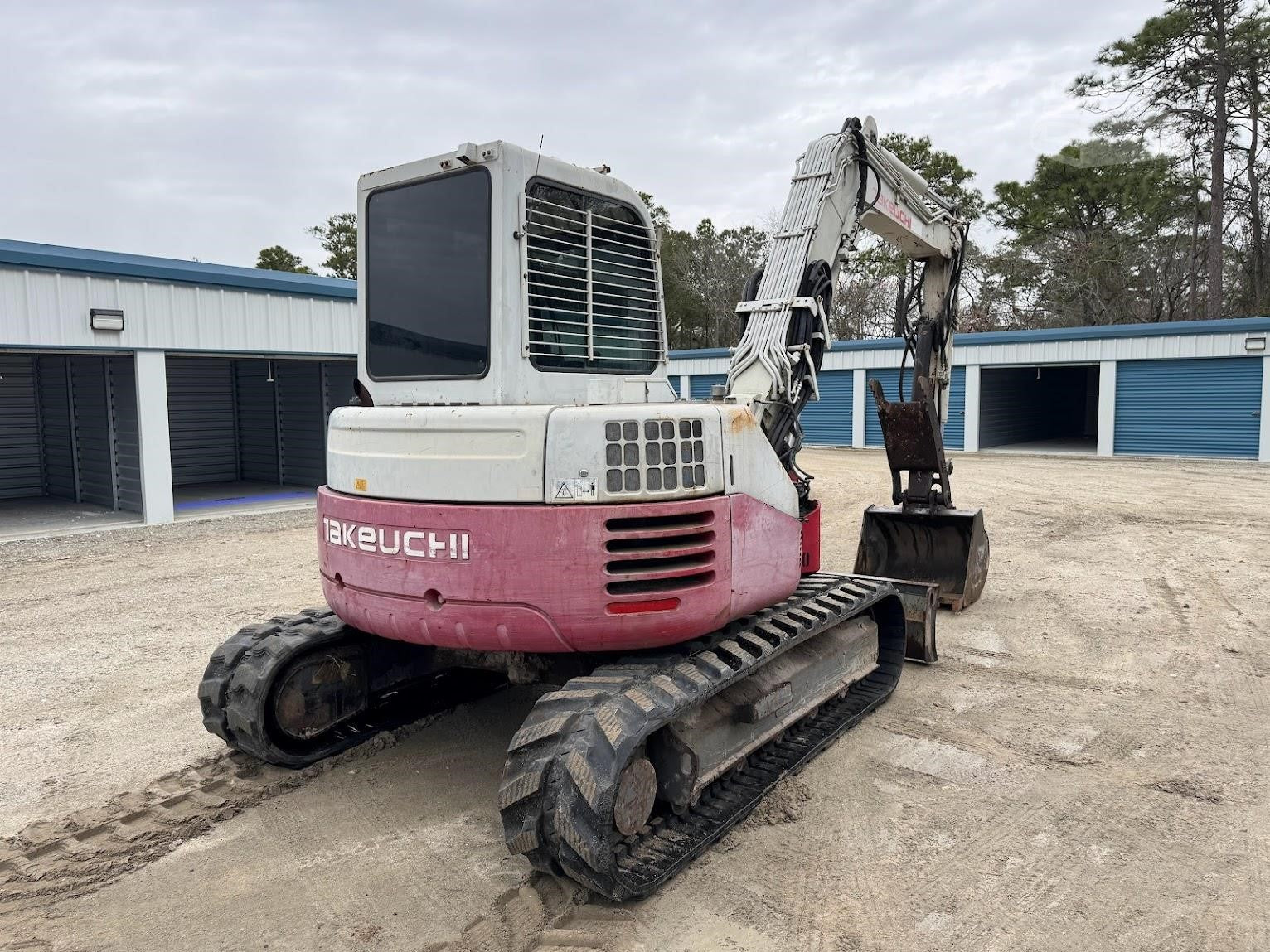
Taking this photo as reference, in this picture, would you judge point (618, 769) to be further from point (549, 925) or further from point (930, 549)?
point (930, 549)

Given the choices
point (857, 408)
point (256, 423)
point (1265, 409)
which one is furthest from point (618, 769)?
point (857, 408)

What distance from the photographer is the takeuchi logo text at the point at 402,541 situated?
3904mm

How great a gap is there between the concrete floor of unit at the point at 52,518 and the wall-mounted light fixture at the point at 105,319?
114 inches

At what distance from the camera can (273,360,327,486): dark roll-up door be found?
58.1ft

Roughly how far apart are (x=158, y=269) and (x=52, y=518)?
14.3 ft

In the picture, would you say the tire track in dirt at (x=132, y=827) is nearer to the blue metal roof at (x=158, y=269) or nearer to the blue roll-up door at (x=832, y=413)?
the blue metal roof at (x=158, y=269)

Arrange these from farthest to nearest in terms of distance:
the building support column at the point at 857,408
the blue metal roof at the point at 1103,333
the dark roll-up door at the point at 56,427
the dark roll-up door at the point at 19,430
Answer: the building support column at the point at 857,408, the blue metal roof at the point at 1103,333, the dark roll-up door at the point at 19,430, the dark roll-up door at the point at 56,427

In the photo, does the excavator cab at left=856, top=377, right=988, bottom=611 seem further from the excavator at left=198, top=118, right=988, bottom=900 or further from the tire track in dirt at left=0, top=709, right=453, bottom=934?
the tire track in dirt at left=0, top=709, right=453, bottom=934

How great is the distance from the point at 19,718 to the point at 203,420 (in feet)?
47.6

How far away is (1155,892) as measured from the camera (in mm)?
3641

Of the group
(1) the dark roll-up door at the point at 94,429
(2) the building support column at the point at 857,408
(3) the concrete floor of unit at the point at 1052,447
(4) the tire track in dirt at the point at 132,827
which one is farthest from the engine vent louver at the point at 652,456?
(2) the building support column at the point at 857,408

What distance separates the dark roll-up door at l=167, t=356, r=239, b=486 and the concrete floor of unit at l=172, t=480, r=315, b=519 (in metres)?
0.40

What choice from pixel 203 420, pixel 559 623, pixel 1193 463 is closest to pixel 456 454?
pixel 559 623

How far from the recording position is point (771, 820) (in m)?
4.33
